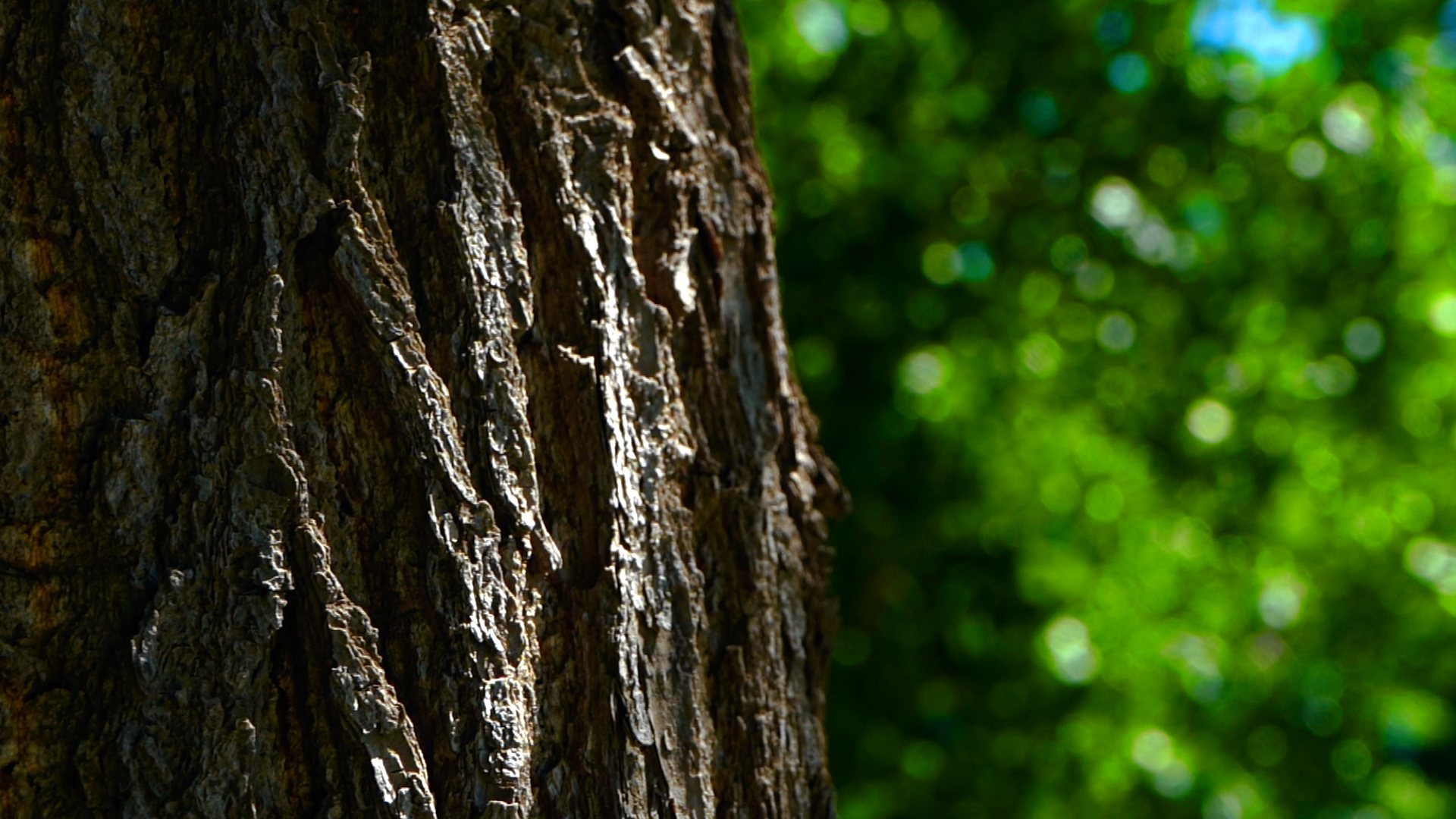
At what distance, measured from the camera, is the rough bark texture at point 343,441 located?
92 cm

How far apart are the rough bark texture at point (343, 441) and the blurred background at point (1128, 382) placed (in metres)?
1.69

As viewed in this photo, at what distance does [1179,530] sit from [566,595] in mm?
2392

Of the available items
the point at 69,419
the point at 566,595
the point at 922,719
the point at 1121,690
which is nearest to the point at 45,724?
the point at 69,419

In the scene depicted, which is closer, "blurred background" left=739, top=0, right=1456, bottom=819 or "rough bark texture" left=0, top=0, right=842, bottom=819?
"rough bark texture" left=0, top=0, right=842, bottom=819

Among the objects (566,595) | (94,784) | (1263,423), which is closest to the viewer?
(94,784)

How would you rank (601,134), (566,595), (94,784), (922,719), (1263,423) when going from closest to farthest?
(94,784) < (566,595) < (601,134) < (922,719) < (1263,423)

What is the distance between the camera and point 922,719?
274cm

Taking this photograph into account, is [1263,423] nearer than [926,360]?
Answer: No

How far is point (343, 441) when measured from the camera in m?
0.97

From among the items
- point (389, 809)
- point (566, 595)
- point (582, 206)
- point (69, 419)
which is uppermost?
point (582, 206)

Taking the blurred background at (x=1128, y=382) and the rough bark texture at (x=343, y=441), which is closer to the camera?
the rough bark texture at (x=343, y=441)

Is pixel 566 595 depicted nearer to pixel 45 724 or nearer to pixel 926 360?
pixel 45 724

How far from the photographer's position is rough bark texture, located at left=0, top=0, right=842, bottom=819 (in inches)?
36.2

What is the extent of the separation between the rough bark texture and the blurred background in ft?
5.55
